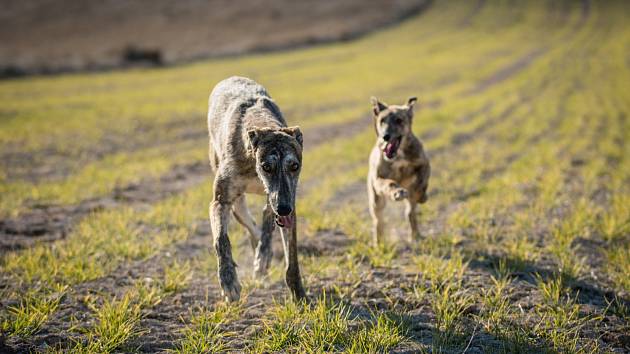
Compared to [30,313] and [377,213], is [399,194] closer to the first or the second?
[377,213]

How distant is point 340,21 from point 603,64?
1225 inches

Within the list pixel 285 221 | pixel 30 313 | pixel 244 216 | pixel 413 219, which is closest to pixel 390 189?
pixel 413 219

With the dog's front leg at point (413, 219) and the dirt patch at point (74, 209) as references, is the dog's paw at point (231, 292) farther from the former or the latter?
the dirt patch at point (74, 209)

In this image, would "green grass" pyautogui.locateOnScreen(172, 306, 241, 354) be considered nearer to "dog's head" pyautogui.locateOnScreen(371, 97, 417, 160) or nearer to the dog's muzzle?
the dog's muzzle

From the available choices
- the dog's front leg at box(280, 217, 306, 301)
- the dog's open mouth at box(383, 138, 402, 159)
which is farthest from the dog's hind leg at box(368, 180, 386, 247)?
the dog's front leg at box(280, 217, 306, 301)

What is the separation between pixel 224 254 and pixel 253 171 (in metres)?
0.89

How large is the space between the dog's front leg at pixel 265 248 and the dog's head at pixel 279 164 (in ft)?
2.47

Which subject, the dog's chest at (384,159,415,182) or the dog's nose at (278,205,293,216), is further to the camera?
the dog's chest at (384,159,415,182)

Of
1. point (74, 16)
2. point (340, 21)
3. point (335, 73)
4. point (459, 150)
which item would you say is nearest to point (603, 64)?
point (335, 73)

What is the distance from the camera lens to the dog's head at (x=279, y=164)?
462cm

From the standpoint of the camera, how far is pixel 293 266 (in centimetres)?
542

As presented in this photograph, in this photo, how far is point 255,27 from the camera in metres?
57.1

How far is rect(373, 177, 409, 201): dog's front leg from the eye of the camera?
6.61 metres

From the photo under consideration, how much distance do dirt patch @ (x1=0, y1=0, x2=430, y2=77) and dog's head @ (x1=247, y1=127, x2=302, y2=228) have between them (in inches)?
1423
